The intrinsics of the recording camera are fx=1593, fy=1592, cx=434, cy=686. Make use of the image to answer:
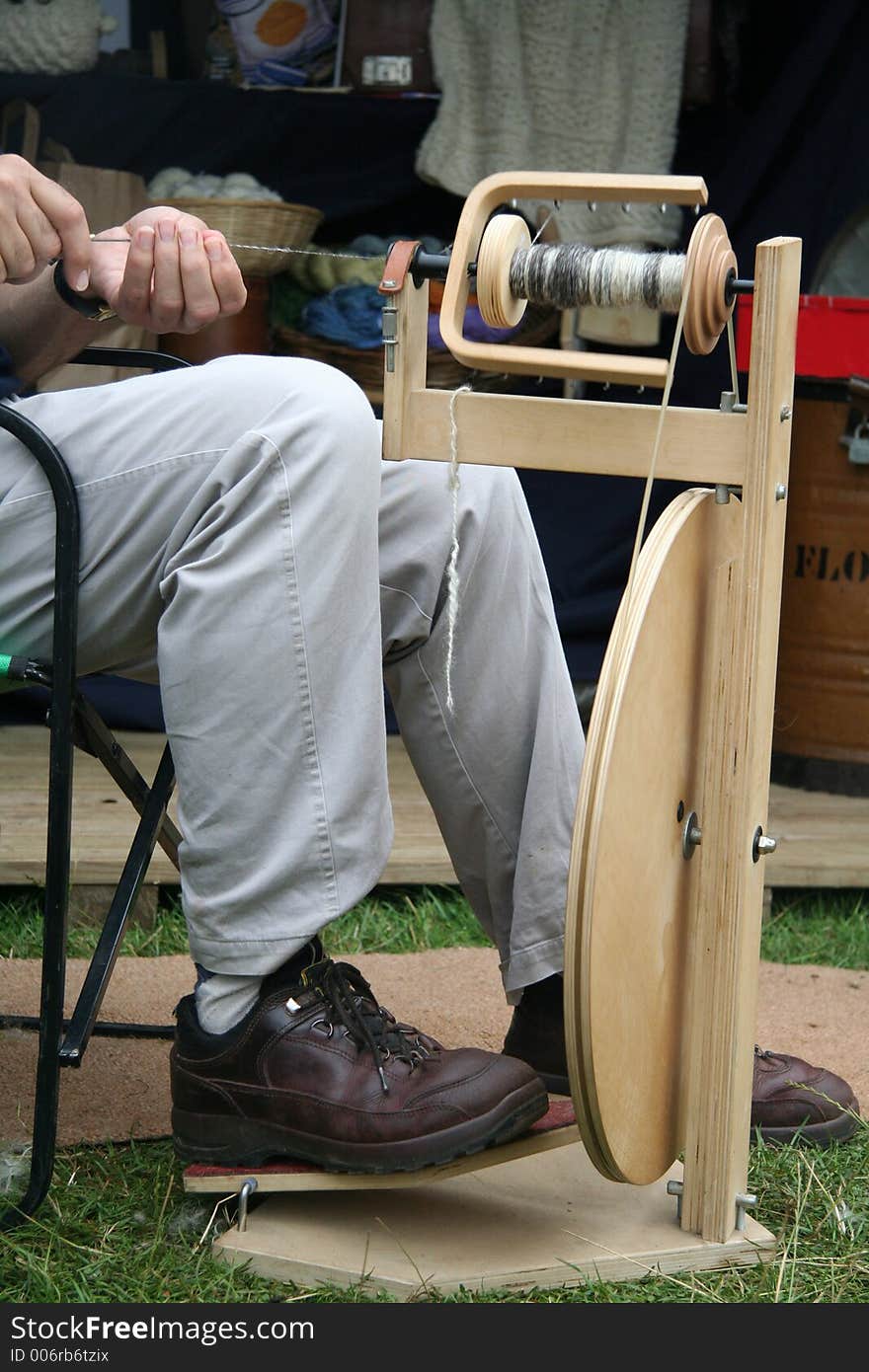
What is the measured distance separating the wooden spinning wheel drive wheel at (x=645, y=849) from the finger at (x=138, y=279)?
1.78 feet

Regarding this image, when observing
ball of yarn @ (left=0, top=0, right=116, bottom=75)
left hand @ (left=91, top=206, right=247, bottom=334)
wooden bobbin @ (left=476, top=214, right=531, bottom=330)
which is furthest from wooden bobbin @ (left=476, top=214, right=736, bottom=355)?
ball of yarn @ (left=0, top=0, right=116, bottom=75)

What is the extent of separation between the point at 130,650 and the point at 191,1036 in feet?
1.20

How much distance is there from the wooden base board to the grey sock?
0.20m

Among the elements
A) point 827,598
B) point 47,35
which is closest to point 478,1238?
point 827,598

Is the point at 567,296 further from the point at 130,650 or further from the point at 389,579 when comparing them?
the point at 130,650

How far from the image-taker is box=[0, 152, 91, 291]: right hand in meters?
1.39

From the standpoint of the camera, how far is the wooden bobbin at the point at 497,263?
1.31 m

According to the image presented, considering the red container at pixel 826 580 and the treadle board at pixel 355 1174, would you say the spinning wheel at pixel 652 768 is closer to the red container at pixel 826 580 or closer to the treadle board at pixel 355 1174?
the treadle board at pixel 355 1174

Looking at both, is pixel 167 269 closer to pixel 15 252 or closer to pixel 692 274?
pixel 15 252

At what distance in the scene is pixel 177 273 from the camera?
1470mm

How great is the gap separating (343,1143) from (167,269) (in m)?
0.80

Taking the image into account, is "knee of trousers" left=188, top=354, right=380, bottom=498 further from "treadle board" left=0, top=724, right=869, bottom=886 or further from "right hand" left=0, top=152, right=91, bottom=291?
"treadle board" left=0, top=724, right=869, bottom=886

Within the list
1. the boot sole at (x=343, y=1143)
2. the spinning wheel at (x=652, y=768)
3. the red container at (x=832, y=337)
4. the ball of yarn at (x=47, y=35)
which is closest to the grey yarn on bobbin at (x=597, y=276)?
the spinning wheel at (x=652, y=768)
